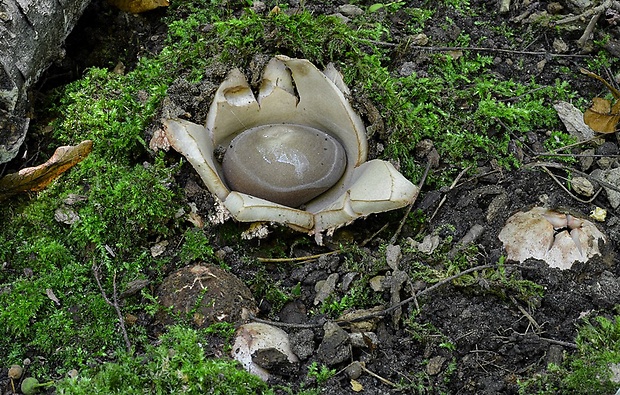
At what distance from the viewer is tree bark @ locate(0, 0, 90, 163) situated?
259cm

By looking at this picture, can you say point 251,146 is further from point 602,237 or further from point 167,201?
point 602,237

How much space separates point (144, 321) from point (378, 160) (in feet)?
3.30

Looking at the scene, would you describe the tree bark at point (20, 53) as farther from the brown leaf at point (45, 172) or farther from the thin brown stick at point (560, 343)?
the thin brown stick at point (560, 343)

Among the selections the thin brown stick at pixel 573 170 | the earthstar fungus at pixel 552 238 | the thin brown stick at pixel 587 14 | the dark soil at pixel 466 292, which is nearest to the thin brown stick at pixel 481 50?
the dark soil at pixel 466 292

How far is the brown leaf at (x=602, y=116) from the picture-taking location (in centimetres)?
275

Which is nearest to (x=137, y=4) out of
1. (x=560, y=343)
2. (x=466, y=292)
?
(x=466, y=292)

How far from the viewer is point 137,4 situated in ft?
10.8

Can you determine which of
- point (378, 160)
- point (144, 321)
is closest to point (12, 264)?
point (144, 321)

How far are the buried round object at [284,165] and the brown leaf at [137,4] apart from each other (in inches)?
40.9

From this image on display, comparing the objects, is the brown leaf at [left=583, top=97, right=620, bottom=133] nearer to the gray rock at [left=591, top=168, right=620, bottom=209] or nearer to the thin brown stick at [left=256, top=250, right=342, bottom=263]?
the gray rock at [left=591, top=168, right=620, bottom=209]

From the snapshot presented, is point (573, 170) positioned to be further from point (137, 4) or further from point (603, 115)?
point (137, 4)

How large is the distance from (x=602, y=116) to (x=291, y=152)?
1.28m

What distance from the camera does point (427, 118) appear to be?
284 cm

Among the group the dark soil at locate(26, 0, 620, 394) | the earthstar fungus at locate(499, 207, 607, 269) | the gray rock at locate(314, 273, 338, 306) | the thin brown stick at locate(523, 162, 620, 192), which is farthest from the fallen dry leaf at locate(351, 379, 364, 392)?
the thin brown stick at locate(523, 162, 620, 192)
